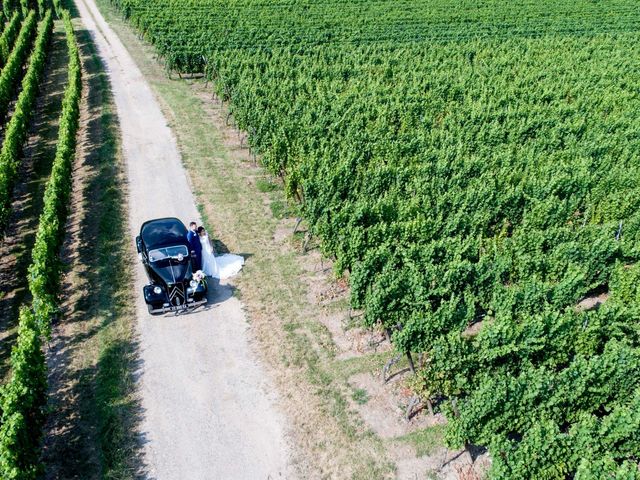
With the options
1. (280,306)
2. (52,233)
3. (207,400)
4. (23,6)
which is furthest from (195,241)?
(23,6)

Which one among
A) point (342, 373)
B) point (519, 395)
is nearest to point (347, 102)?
point (342, 373)

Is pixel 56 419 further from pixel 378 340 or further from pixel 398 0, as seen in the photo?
pixel 398 0

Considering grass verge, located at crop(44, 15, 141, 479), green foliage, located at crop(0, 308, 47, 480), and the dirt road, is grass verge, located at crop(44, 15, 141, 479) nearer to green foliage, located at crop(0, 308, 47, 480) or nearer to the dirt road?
the dirt road

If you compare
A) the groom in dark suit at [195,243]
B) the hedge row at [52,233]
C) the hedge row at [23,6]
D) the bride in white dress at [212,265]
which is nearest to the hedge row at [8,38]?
the hedge row at [23,6]

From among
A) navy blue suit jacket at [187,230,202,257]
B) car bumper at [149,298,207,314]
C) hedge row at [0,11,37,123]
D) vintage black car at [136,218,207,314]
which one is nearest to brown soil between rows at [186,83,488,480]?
car bumper at [149,298,207,314]

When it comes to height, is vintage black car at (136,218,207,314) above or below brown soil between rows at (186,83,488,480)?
above

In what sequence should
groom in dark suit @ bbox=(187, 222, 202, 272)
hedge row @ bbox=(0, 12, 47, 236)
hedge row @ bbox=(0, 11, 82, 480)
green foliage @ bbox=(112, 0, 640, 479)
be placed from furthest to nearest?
1. hedge row @ bbox=(0, 12, 47, 236)
2. groom in dark suit @ bbox=(187, 222, 202, 272)
3. green foliage @ bbox=(112, 0, 640, 479)
4. hedge row @ bbox=(0, 11, 82, 480)

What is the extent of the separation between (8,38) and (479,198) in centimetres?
4432

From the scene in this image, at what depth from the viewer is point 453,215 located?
68.3 ft

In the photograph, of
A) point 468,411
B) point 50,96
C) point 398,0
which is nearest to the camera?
point 468,411

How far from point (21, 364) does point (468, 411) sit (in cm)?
1152

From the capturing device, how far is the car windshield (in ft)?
61.3

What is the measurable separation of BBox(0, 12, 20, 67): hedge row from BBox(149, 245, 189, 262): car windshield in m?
32.8

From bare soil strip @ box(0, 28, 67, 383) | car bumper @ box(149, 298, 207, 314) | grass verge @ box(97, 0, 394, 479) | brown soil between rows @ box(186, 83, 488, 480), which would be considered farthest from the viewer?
bare soil strip @ box(0, 28, 67, 383)
